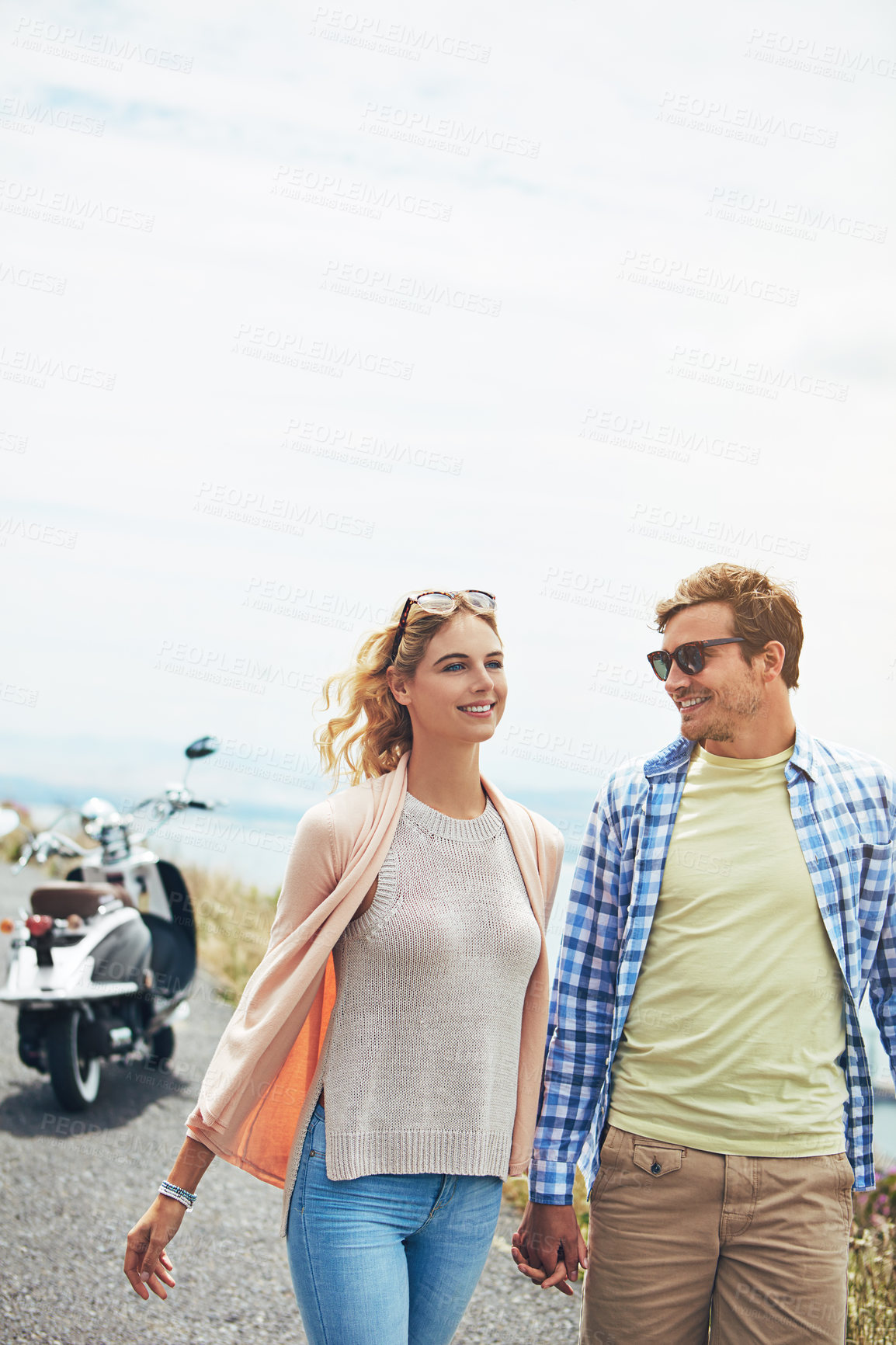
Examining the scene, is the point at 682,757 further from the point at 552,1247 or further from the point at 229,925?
the point at 229,925

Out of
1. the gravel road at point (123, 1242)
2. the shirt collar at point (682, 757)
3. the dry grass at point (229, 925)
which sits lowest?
the gravel road at point (123, 1242)

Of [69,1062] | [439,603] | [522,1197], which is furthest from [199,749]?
[439,603]

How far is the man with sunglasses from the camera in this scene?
7.67 feet

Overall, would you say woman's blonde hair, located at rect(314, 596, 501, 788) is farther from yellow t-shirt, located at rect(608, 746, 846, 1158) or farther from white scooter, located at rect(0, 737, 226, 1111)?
white scooter, located at rect(0, 737, 226, 1111)

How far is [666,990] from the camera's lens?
245cm

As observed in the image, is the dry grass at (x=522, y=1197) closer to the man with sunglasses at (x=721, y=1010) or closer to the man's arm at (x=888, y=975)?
the man with sunglasses at (x=721, y=1010)

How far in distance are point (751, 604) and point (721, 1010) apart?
2.86 ft

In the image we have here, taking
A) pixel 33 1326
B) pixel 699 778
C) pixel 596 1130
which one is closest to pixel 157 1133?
pixel 33 1326

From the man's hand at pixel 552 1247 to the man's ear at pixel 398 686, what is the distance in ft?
3.61

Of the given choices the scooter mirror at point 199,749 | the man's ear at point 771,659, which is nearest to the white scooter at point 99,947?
the scooter mirror at point 199,749

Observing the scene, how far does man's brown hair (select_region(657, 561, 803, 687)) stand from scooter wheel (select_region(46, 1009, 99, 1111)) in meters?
3.62

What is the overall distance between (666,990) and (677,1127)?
→ 269 millimetres

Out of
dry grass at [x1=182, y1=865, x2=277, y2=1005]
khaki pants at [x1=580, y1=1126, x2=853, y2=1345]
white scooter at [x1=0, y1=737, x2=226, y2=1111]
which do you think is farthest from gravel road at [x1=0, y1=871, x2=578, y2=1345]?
dry grass at [x1=182, y1=865, x2=277, y2=1005]

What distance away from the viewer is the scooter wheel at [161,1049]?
6.03 metres
